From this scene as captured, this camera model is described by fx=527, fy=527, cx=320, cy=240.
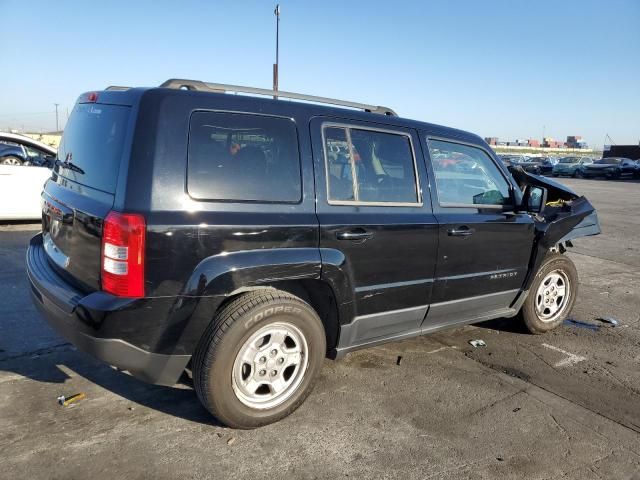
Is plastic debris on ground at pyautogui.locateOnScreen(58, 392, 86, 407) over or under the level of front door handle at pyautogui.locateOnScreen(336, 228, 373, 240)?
under

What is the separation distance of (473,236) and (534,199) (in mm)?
838

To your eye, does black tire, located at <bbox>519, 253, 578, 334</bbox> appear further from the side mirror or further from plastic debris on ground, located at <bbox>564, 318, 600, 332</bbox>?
the side mirror

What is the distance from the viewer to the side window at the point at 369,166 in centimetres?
335

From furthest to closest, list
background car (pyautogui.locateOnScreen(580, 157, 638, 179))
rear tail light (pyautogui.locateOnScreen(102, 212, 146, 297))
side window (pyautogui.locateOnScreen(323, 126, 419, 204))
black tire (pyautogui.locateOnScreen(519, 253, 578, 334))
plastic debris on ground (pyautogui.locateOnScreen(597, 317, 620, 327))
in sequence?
background car (pyautogui.locateOnScreen(580, 157, 638, 179))
plastic debris on ground (pyautogui.locateOnScreen(597, 317, 620, 327))
black tire (pyautogui.locateOnScreen(519, 253, 578, 334))
side window (pyautogui.locateOnScreen(323, 126, 419, 204))
rear tail light (pyautogui.locateOnScreen(102, 212, 146, 297))

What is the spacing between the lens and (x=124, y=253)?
2627 mm

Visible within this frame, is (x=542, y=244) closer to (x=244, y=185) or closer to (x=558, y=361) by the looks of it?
(x=558, y=361)

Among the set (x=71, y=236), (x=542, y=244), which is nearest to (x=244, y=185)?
(x=71, y=236)

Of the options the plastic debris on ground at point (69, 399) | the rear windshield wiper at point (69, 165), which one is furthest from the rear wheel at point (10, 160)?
the plastic debris on ground at point (69, 399)

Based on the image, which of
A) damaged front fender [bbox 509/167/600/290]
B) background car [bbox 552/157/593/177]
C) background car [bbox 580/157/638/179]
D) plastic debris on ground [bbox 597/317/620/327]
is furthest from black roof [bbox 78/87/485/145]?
background car [bbox 552/157/593/177]

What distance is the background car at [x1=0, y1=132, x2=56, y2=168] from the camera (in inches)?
318

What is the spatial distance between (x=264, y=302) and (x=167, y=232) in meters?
0.67

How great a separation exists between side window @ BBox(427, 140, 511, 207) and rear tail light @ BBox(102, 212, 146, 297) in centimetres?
220

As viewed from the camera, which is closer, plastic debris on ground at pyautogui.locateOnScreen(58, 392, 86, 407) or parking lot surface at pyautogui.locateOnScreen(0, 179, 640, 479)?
parking lot surface at pyautogui.locateOnScreen(0, 179, 640, 479)

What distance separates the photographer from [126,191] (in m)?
2.66
